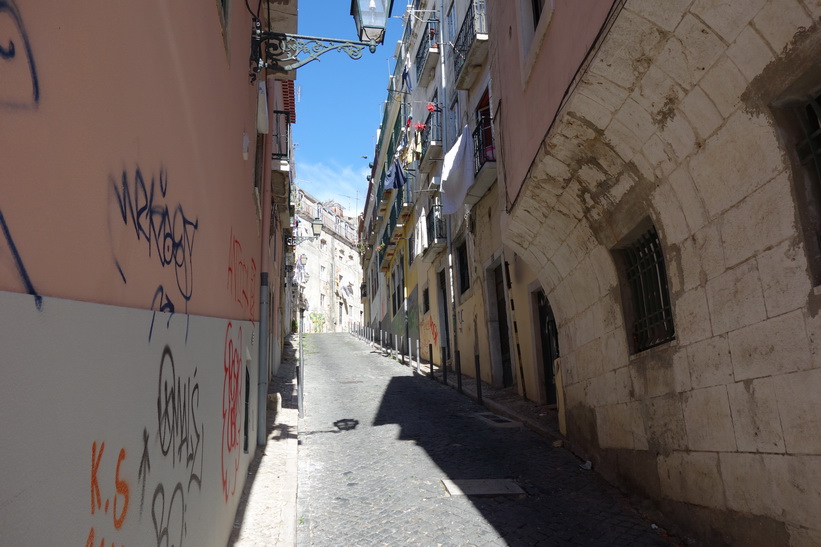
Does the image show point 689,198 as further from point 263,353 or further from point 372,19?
point 263,353

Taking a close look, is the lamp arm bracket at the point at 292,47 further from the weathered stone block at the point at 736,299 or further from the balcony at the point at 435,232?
the balcony at the point at 435,232

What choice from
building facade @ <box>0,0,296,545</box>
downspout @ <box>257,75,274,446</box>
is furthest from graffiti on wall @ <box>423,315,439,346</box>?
building facade @ <box>0,0,296,545</box>

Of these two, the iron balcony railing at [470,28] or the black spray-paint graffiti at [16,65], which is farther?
the iron balcony railing at [470,28]

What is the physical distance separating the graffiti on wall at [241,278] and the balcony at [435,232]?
10.9 metres

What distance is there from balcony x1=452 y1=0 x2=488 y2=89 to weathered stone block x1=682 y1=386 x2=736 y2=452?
1042 cm

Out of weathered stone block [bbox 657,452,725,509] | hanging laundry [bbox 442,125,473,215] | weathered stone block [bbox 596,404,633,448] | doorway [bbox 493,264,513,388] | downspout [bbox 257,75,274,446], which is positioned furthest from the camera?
doorway [bbox 493,264,513,388]

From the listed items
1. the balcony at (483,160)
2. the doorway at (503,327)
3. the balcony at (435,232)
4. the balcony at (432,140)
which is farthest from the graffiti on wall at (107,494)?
the balcony at (432,140)

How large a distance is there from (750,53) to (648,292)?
2857 millimetres

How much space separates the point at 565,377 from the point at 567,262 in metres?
1.69

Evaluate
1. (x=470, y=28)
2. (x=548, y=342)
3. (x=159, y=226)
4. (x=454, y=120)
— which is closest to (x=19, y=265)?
(x=159, y=226)

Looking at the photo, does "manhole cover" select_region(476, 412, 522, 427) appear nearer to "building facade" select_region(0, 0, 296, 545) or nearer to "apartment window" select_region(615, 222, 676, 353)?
"apartment window" select_region(615, 222, 676, 353)

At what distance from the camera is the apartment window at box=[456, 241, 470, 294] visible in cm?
1742

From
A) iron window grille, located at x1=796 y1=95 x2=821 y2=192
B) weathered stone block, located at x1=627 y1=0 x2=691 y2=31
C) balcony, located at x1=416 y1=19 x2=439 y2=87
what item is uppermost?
balcony, located at x1=416 y1=19 x2=439 y2=87

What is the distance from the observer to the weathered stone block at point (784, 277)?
3523 mm
